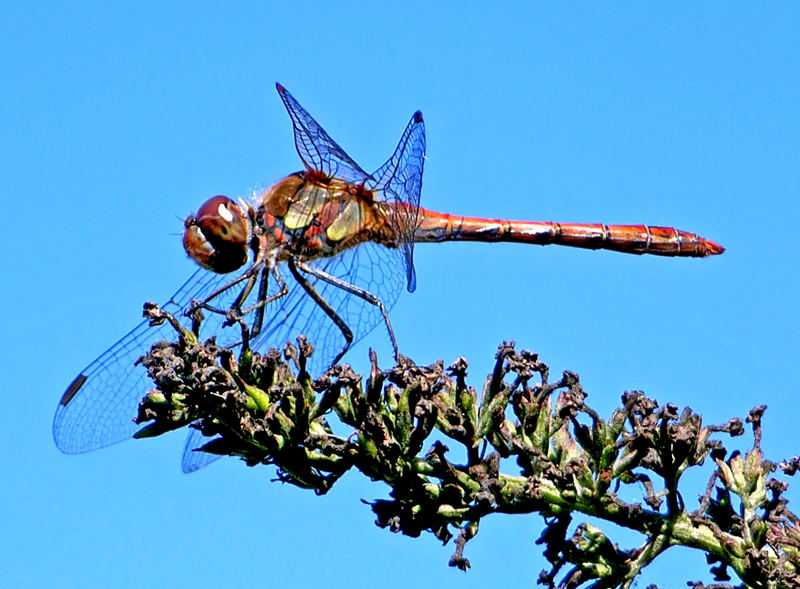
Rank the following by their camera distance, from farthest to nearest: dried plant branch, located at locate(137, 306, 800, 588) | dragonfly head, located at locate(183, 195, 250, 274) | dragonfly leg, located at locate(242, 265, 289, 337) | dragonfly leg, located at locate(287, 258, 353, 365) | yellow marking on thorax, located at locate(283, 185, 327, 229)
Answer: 1. yellow marking on thorax, located at locate(283, 185, 327, 229)
2. dragonfly head, located at locate(183, 195, 250, 274)
3. dragonfly leg, located at locate(287, 258, 353, 365)
4. dragonfly leg, located at locate(242, 265, 289, 337)
5. dried plant branch, located at locate(137, 306, 800, 588)

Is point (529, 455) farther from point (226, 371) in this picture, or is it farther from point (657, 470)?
point (226, 371)

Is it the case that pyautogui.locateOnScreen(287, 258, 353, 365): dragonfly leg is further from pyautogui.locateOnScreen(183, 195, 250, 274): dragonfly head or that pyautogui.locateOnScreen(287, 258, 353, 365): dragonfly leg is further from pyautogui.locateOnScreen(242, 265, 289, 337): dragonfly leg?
pyautogui.locateOnScreen(183, 195, 250, 274): dragonfly head

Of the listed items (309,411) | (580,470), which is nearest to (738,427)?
(580,470)

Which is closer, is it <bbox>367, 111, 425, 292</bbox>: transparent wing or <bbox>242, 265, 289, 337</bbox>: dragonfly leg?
<bbox>242, 265, 289, 337</bbox>: dragonfly leg

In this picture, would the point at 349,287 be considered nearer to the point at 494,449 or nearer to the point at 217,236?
the point at 217,236

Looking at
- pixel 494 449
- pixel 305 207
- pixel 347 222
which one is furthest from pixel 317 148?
pixel 494 449

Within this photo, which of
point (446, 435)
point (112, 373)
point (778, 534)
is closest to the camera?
point (778, 534)

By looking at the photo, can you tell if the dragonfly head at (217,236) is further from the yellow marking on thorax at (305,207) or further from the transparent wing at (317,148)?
the transparent wing at (317,148)
